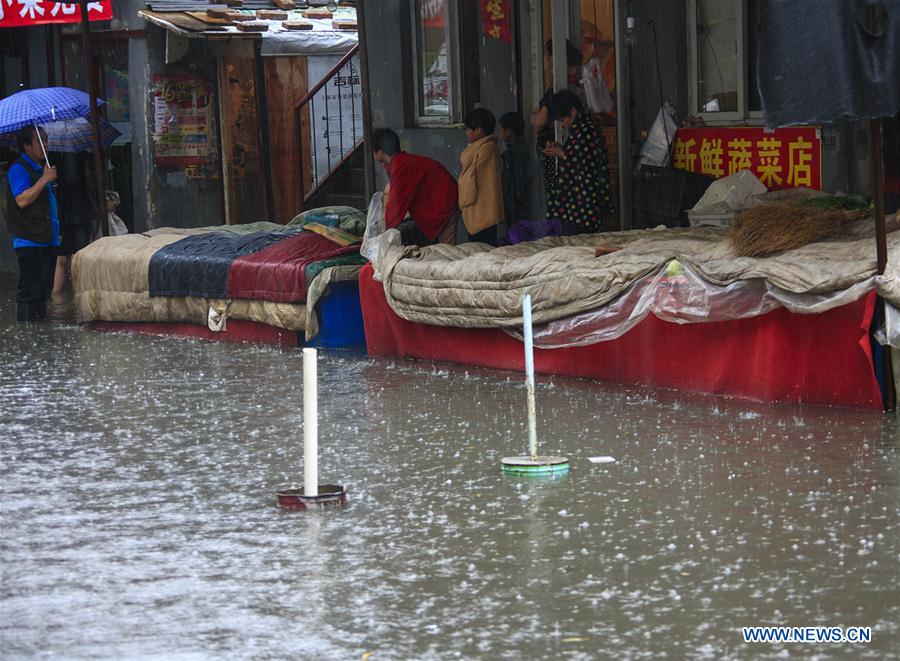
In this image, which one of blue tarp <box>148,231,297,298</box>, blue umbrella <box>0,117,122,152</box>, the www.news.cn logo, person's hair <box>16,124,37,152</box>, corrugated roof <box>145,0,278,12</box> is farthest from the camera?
corrugated roof <box>145,0,278,12</box>

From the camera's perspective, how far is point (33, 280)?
49.3 feet

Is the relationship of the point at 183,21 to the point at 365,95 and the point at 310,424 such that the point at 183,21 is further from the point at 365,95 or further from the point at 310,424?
the point at 310,424

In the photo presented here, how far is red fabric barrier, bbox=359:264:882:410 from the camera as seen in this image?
8438 mm

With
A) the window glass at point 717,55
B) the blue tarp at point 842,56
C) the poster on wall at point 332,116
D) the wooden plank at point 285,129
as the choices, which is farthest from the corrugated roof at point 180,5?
the blue tarp at point 842,56

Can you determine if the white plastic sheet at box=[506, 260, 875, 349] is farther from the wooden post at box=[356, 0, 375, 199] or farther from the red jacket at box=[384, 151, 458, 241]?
the wooden post at box=[356, 0, 375, 199]

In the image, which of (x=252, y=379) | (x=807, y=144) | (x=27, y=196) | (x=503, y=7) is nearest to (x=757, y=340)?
(x=807, y=144)

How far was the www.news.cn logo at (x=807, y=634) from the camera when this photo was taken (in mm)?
4898

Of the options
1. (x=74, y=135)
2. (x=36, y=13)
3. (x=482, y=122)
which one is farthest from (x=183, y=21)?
(x=482, y=122)

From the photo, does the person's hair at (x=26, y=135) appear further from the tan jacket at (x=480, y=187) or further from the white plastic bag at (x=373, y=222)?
the tan jacket at (x=480, y=187)

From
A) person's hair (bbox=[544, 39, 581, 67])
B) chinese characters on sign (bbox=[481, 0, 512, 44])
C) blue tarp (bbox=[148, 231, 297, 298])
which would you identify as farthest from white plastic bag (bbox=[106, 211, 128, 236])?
person's hair (bbox=[544, 39, 581, 67])

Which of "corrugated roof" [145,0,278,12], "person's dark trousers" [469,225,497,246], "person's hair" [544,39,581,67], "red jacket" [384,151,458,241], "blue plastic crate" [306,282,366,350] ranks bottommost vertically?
"blue plastic crate" [306,282,366,350]

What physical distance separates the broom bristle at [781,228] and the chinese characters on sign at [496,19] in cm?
554

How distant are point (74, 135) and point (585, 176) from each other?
6.37 meters

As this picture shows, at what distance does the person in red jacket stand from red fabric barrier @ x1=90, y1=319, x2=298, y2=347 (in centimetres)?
138
